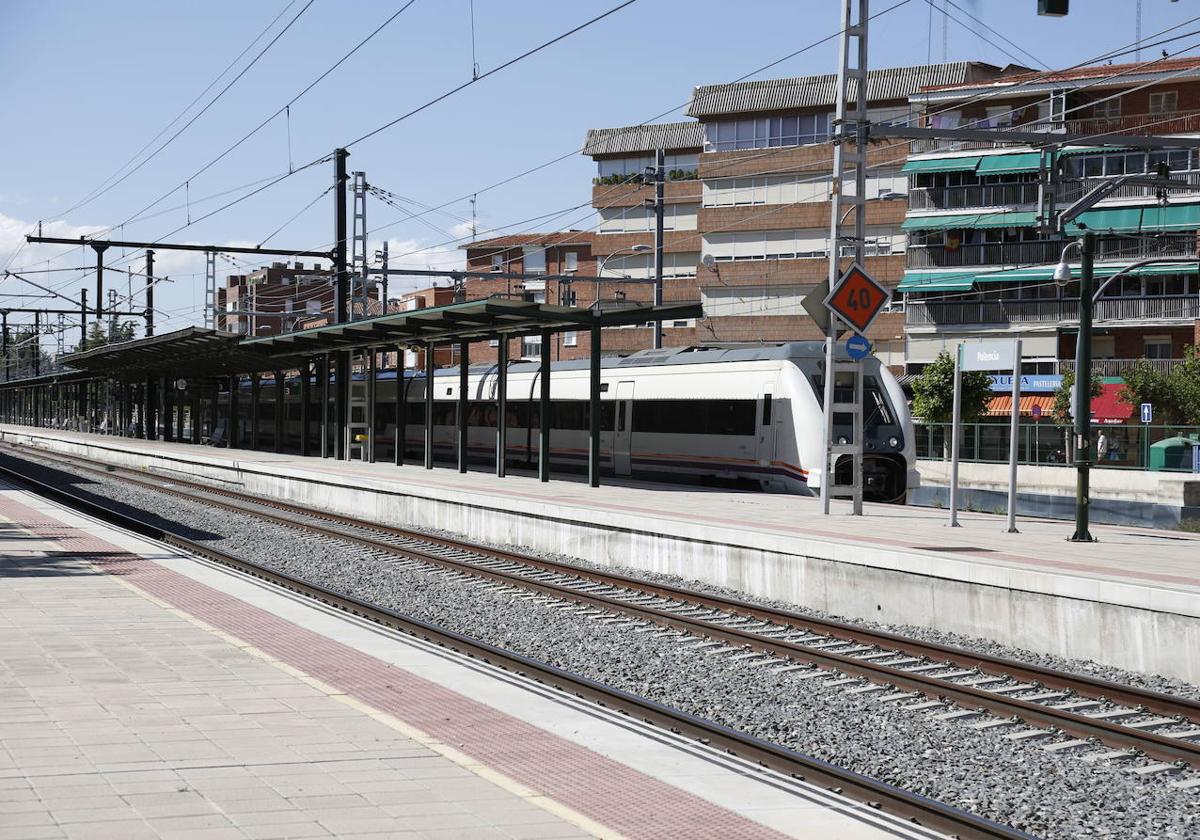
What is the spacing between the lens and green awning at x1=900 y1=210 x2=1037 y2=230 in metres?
55.1

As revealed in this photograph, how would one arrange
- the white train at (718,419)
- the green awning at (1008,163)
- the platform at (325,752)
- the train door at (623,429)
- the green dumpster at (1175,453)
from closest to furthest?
the platform at (325,752)
the white train at (718,419)
the train door at (623,429)
the green dumpster at (1175,453)
the green awning at (1008,163)

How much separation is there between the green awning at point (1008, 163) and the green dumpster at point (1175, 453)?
18257 millimetres

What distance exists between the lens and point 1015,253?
56.2 meters

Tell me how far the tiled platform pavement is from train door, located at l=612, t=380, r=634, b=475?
19.9 m

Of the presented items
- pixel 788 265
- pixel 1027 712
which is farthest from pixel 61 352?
pixel 1027 712

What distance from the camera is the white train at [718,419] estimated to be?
2491cm

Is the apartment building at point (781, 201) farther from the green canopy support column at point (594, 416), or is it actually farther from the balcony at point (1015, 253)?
the green canopy support column at point (594, 416)

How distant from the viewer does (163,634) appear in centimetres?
1038

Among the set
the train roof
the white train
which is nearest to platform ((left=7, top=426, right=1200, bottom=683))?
the white train

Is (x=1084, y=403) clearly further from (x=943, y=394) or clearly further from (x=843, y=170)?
(x=943, y=394)

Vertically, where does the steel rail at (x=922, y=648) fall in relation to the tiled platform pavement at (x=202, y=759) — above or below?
below

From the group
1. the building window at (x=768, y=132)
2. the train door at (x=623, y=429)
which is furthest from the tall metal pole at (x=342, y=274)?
the building window at (x=768, y=132)

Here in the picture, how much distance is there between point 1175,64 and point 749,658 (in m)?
50.9

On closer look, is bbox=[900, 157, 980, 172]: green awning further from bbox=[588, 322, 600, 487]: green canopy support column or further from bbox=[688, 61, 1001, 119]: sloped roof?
bbox=[588, 322, 600, 487]: green canopy support column
